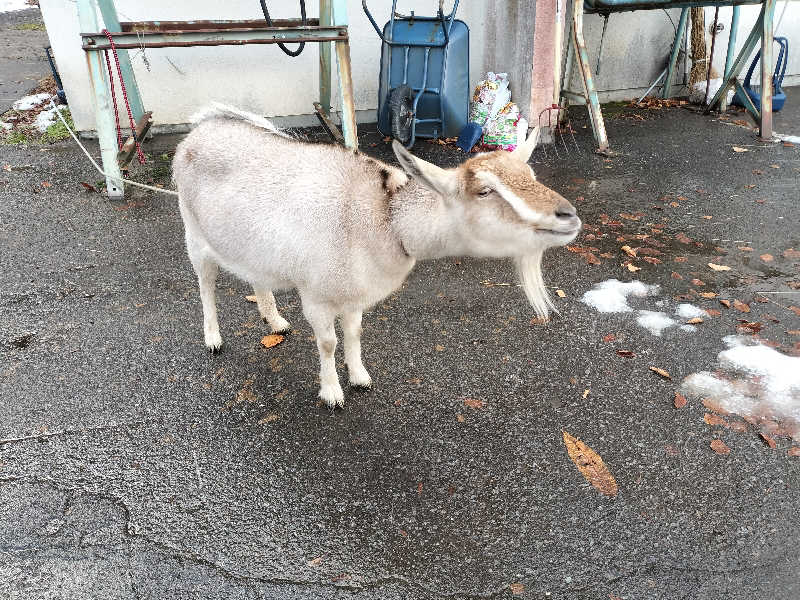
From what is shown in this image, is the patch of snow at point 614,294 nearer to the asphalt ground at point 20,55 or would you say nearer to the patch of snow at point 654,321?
the patch of snow at point 654,321

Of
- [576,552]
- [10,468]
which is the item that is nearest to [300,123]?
[10,468]

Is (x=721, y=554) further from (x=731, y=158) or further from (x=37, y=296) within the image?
(x=731, y=158)

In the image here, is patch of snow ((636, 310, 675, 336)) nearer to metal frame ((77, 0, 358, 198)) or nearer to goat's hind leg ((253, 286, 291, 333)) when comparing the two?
goat's hind leg ((253, 286, 291, 333))

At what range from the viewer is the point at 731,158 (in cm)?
720

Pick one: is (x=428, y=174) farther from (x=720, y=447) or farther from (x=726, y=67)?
(x=726, y=67)

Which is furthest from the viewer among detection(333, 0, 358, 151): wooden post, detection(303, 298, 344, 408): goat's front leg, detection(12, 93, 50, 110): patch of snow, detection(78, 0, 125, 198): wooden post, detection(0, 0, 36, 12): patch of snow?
detection(0, 0, 36, 12): patch of snow

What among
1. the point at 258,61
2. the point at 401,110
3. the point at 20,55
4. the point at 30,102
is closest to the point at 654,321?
the point at 401,110

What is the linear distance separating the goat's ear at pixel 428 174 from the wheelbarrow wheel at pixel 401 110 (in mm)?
4667

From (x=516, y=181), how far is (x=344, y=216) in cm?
90

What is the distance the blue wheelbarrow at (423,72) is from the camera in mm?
7113

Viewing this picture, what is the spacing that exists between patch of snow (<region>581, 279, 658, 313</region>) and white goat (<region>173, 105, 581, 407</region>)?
1282 mm

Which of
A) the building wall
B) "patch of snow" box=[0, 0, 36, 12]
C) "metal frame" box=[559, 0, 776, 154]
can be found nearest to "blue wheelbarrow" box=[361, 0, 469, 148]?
the building wall

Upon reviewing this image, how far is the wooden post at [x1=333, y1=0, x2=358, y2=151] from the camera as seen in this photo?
5.80 meters

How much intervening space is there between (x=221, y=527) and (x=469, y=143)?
5.72m
